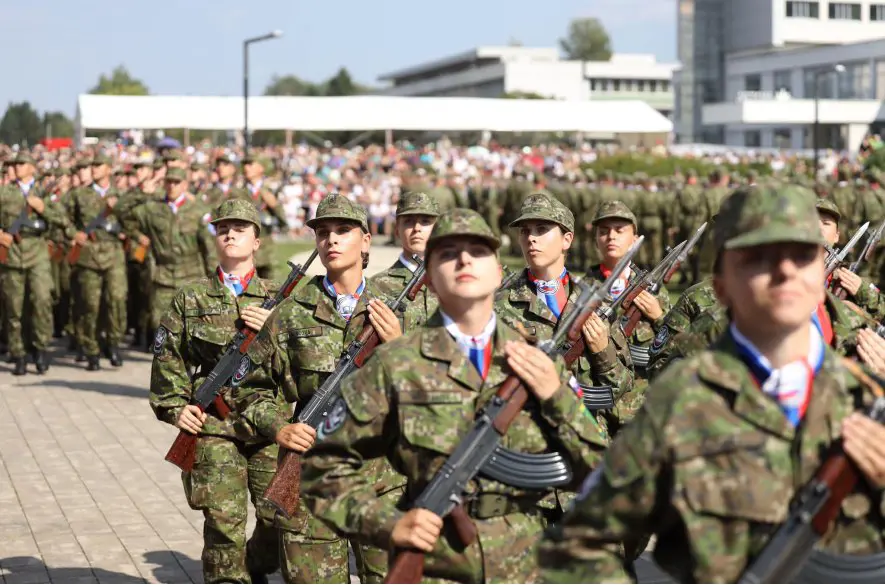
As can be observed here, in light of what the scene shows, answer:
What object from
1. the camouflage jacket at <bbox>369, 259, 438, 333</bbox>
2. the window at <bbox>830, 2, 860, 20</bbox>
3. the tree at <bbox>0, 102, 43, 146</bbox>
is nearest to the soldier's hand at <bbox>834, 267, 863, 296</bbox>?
the camouflage jacket at <bbox>369, 259, 438, 333</bbox>

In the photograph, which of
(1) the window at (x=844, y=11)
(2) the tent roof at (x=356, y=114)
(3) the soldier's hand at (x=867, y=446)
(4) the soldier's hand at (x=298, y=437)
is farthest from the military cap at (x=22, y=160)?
(1) the window at (x=844, y=11)

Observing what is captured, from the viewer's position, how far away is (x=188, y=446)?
27.6ft

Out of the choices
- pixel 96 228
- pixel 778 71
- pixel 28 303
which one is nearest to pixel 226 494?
pixel 28 303

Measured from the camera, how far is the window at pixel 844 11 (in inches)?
5074

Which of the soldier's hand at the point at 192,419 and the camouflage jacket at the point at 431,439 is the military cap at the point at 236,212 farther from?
the camouflage jacket at the point at 431,439

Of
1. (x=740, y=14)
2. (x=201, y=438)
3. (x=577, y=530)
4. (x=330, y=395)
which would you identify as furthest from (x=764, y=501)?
(x=740, y=14)

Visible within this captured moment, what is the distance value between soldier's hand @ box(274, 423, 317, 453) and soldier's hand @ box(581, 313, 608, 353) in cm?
141

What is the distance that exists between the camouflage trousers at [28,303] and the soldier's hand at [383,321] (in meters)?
12.1

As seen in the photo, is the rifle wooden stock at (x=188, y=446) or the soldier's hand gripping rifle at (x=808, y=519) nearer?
the soldier's hand gripping rifle at (x=808, y=519)

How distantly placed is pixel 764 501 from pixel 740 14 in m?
132

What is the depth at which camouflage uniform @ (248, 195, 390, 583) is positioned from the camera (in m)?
7.61

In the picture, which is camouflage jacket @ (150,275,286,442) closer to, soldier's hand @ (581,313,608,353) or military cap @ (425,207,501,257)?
soldier's hand @ (581,313,608,353)

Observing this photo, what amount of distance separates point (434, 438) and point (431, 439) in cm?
1

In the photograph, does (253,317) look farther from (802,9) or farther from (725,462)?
(802,9)
